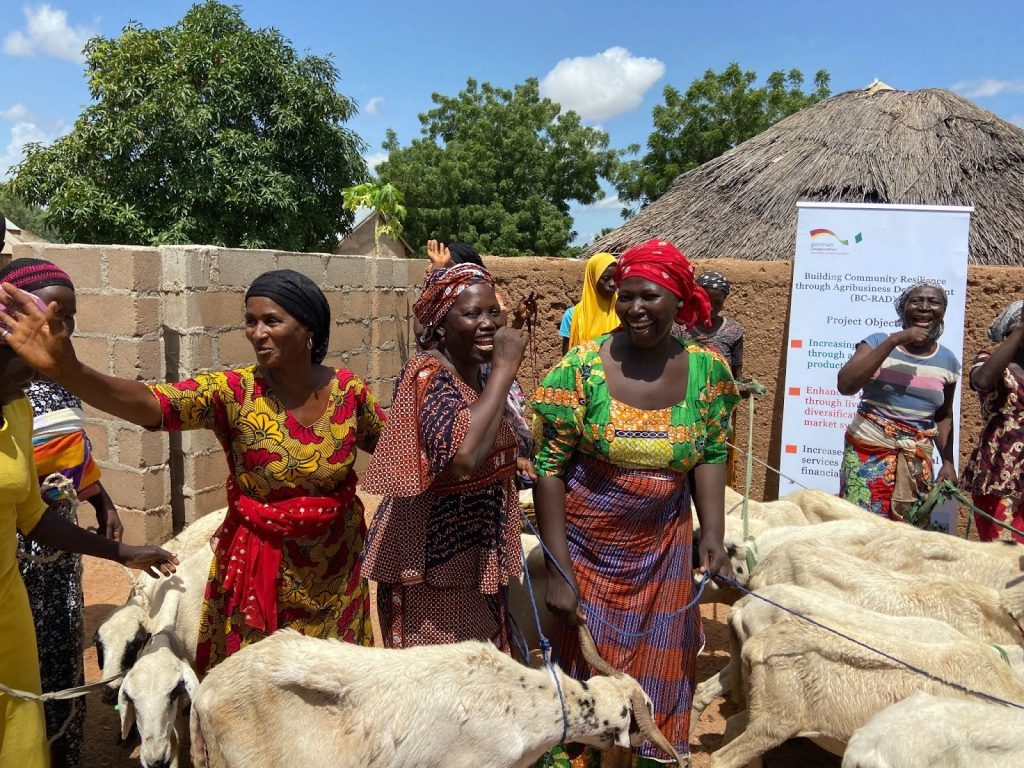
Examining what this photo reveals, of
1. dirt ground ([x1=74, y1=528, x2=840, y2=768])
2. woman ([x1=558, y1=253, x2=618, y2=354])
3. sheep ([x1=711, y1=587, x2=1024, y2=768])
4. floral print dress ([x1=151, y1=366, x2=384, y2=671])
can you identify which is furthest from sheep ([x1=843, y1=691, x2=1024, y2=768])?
woman ([x1=558, y1=253, x2=618, y2=354])

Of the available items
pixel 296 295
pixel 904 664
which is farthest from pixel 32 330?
pixel 904 664

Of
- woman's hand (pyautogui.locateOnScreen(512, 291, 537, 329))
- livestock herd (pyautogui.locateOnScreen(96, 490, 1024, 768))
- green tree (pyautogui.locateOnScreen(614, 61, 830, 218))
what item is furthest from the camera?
green tree (pyautogui.locateOnScreen(614, 61, 830, 218))

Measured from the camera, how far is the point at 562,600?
2418 mm

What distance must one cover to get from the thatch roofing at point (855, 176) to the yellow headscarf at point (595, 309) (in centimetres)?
299

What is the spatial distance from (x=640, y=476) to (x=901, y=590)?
1.32m

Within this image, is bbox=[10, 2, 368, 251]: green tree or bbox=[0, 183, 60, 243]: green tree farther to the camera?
bbox=[0, 183, 60, 243]: green tree

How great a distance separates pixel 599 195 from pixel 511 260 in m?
20.2

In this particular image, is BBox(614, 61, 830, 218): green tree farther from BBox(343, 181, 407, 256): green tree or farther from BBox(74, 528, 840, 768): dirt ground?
BBox(74, 528, 840, 768): dirt ground

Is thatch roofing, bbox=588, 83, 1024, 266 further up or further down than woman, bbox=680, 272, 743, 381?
further up

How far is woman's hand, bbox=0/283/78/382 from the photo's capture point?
1757 mm

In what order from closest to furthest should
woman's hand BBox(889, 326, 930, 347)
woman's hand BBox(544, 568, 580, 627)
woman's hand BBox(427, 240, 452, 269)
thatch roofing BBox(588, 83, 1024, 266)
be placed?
woman's hand BBox(544, 568, 580, 627), woman's hand BBox(889, 326, 930, 347), woman's hand BBox(427, 240, 452, 269), thatch roofing BBox(588, 83, 1024, 266)

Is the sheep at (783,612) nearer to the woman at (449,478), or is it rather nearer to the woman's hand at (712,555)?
the woman's hand at (712,555)

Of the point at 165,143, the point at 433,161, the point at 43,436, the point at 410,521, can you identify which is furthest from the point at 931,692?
the point at 433,161

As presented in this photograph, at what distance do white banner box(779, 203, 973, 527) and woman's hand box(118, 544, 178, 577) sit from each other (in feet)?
15.8
